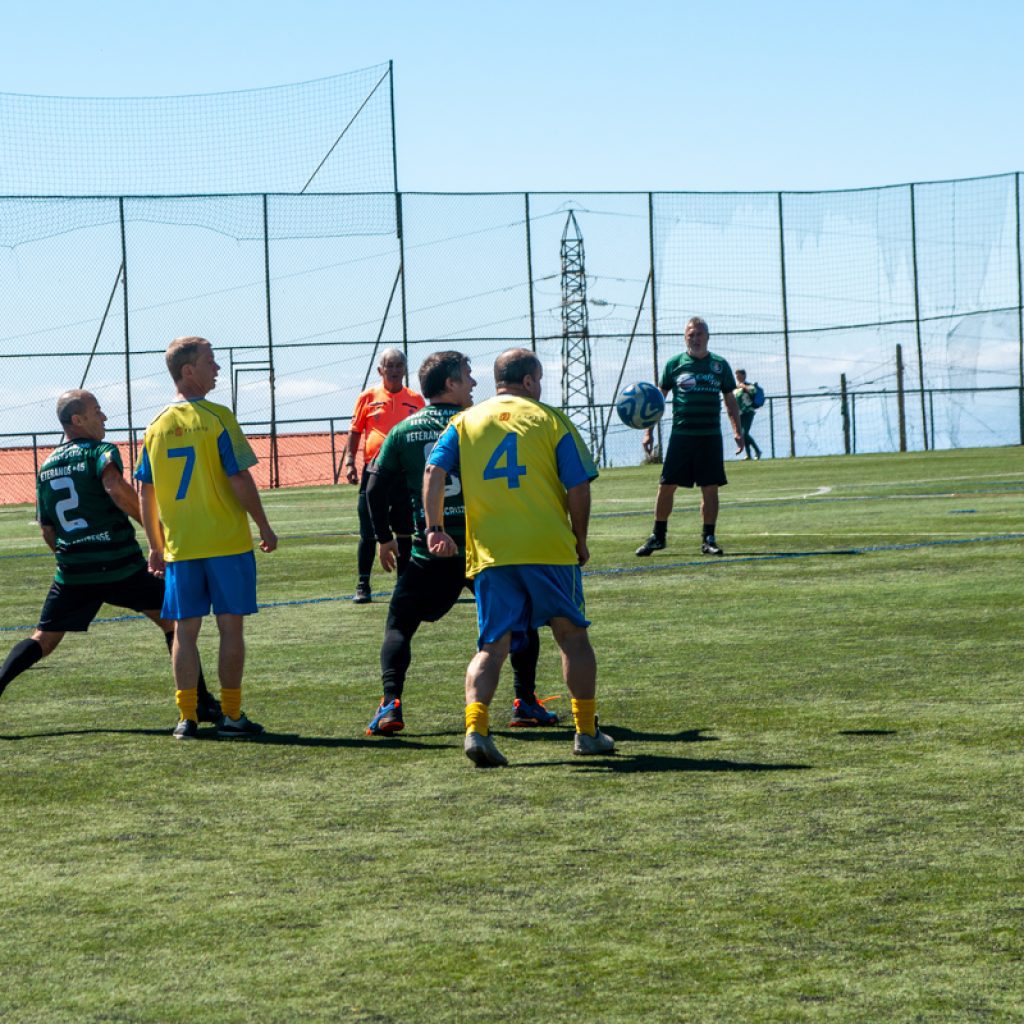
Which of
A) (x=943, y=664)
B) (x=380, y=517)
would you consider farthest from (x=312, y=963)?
(x=943, y=664)

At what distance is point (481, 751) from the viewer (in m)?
6.93

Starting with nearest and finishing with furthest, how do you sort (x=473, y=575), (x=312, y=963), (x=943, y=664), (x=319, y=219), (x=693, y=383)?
(x=312, y=963)
(x=473, y=575)
(x=943, y=664)
(x=693, y=383)
(x=319, y=219)

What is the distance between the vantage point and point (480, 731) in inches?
275

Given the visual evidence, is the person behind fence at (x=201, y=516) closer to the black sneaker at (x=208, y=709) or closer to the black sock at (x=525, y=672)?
the black sneaker at (x=208, y=709)

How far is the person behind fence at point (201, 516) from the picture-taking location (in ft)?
26.4

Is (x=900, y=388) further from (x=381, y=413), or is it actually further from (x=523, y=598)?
(x=523, y=598)

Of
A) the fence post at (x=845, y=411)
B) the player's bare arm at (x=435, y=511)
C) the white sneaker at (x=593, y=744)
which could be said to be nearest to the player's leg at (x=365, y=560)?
the player's bare arm at (x=435, y=511)

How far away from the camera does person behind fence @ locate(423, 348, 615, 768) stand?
7180mm

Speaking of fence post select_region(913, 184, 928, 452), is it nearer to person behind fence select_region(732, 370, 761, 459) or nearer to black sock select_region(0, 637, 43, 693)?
person behind fence select_region(732, 370, 761, 459)

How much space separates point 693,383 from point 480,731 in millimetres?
9876

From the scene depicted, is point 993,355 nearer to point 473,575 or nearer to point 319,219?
point 319,219

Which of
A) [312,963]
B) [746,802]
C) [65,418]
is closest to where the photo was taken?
[312,963]

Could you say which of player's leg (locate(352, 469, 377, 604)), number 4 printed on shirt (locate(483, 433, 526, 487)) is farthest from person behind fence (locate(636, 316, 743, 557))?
number 4 printed on shirt (locate(483, 433, 526, 487))

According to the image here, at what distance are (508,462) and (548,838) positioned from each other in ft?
6.30
